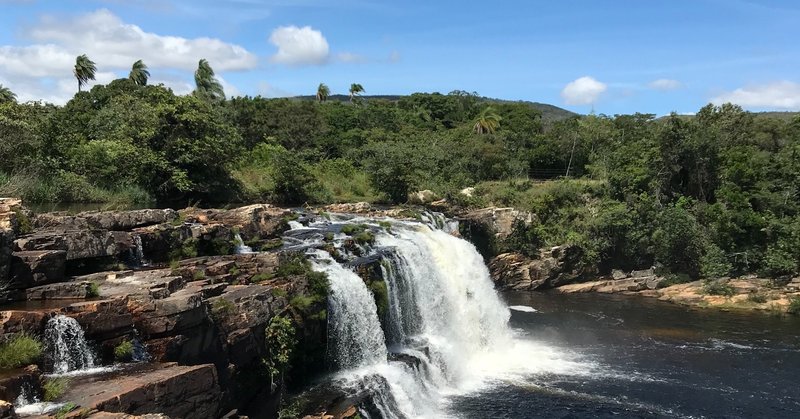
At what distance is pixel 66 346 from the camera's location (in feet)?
32.3

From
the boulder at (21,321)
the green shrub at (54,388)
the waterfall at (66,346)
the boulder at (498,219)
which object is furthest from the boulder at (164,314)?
the boulder at (498,219)

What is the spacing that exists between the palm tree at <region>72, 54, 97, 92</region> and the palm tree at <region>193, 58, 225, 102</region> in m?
17.8

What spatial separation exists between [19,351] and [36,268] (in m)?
3.93

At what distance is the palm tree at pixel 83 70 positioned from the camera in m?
65.6

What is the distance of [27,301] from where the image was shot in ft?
38.1

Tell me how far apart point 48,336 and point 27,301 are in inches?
98.1

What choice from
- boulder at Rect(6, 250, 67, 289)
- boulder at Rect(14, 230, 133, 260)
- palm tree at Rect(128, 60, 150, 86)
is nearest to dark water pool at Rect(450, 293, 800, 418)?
boulder at Rect(14, 230, 133, 260)

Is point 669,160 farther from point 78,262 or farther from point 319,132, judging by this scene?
point 78,262

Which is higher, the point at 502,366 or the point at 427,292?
the point at 427,292

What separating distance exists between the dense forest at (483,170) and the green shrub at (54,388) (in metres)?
14.7

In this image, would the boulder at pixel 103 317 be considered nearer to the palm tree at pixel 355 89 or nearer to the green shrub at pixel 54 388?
the green shrub at pixel 54 388

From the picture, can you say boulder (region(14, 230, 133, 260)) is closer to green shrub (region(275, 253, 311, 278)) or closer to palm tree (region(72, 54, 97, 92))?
green shrub (region(275, 253, 311, 278))

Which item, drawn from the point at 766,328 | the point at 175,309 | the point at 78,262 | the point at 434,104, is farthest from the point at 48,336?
the point at 434,104

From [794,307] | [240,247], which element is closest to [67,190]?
[240,247]
